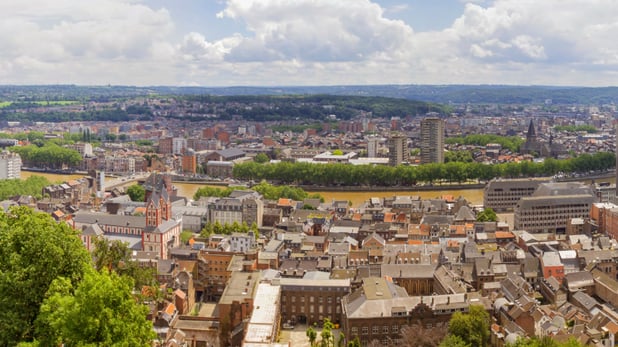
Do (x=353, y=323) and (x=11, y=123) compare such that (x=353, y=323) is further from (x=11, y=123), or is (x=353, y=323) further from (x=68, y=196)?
(x=11, y=123)

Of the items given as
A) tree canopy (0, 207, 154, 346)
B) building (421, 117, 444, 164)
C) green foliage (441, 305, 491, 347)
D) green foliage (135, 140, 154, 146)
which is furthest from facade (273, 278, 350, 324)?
green foliage (135, 140, 154, 146)

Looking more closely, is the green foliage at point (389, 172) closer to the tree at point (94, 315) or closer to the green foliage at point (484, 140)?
the green foliage at point (484, 140)

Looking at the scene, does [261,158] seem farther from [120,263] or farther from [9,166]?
[120,263]

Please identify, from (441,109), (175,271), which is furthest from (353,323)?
(441,109)

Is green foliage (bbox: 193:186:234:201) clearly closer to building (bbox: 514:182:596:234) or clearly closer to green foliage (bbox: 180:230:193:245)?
green foliage (bbox: 180:230:193:245)

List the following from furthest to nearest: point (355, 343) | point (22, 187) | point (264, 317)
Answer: point (22, 187)
point (264, 317)
point (355, 343)

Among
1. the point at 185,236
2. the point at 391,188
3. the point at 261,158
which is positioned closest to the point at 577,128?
the point at 261,158
